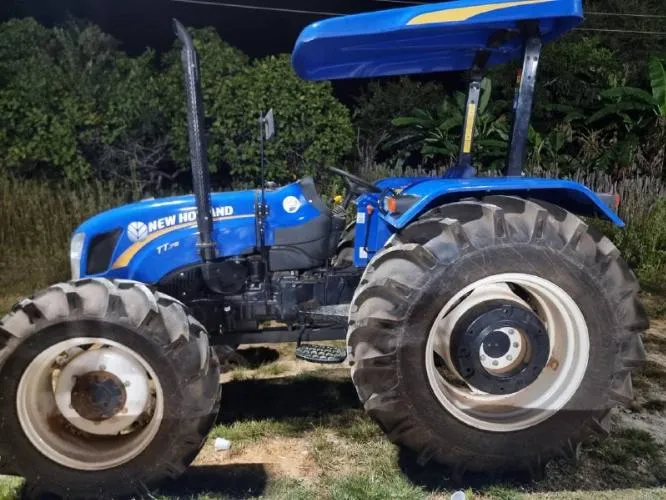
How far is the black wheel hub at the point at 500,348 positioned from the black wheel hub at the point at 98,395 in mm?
1507

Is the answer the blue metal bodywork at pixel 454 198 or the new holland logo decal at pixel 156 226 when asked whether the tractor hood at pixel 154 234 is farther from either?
the blue metal bodywork at pixel 454 198

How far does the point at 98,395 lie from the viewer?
8.68 feet

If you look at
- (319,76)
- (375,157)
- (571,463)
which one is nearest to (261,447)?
(571,463)

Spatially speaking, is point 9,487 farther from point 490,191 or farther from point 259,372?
point 490,191

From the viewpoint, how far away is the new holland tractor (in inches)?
99.2

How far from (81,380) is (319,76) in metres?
2.06

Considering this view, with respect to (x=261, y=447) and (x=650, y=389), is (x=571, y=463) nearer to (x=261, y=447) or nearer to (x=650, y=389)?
(x=650, y=389)

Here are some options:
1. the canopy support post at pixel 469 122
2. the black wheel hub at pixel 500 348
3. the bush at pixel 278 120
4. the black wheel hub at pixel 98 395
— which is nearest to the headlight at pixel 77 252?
the black wheel hub at pixel 98 395

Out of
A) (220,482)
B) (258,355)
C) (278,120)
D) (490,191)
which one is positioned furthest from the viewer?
(278,120)

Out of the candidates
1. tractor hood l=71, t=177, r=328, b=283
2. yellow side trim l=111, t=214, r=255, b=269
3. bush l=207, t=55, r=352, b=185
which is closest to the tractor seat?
tractor hood l=71, t=177, r=328, b=283

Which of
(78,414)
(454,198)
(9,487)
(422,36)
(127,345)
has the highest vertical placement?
(422,36)

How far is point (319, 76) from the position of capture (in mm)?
3490

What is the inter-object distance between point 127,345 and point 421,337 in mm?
1242

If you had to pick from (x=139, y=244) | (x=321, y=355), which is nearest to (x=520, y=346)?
(x=321, y=355)
